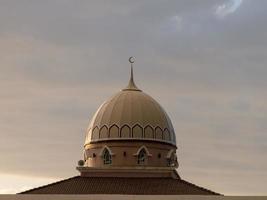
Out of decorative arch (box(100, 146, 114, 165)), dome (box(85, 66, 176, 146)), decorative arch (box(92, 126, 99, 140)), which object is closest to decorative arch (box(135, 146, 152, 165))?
dome (box(85, 66, 176, 146))

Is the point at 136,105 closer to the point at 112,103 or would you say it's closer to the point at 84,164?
the point at 112,103

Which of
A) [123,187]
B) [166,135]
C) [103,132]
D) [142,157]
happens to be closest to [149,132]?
[166,135]

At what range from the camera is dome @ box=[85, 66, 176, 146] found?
40250mm

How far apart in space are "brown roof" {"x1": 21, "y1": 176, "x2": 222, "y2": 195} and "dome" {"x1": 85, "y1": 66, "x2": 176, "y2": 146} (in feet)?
11.5

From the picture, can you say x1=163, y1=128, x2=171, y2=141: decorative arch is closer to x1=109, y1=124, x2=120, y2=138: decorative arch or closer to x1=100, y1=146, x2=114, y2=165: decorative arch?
x1=109, y1=124, x2=120, y2=138: decorative arch

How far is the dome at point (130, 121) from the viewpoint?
132 ft

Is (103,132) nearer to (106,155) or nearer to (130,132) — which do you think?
(106,155)

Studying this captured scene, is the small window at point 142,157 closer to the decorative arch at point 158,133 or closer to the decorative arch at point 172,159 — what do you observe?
the decorative arch at point 158,133

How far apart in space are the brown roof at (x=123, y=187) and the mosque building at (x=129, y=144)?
6 centimetres

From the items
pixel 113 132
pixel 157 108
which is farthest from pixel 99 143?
pixel 157 108

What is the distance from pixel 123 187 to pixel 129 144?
4.48 m

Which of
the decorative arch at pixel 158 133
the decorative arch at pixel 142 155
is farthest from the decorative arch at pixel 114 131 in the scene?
the decorative arch at pixel 158 133

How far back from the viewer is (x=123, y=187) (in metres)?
36.1

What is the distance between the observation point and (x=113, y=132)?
132 feet
